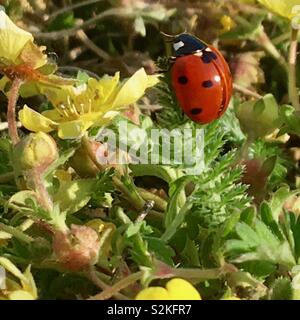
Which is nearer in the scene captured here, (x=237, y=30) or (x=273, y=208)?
(x=273, y=208)

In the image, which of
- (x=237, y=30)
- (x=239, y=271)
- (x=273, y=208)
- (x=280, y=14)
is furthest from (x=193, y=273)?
(x=237, y=30)

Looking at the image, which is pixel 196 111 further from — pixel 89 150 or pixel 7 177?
pixel 7 177

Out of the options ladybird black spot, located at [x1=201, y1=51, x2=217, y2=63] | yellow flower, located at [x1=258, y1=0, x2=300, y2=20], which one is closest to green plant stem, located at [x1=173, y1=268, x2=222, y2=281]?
ladybird black spot, located at [x1=201, y1=51, x2=217, y2=63]

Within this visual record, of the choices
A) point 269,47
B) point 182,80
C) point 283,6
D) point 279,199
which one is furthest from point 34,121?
point 269,47

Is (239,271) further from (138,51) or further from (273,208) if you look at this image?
(138,51)

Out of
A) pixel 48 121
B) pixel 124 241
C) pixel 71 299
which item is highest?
pixel 48 121
